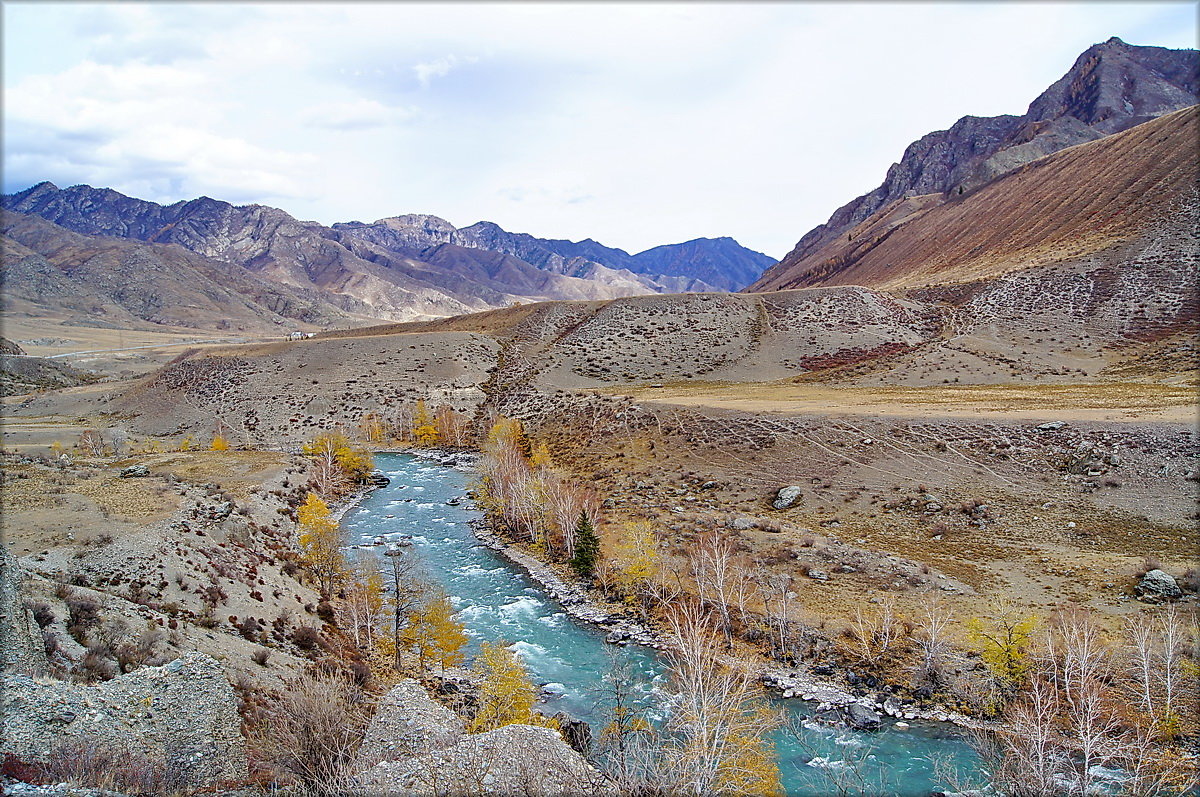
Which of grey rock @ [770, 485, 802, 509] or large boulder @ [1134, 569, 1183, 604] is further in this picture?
grey rock @ [770, 485, 802, 509]

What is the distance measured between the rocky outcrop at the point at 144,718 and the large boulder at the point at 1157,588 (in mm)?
33822

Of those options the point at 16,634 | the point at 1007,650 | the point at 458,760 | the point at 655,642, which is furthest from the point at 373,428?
the point at 1007,650

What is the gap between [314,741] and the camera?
1334cm

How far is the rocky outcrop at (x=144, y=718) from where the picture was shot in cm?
1276

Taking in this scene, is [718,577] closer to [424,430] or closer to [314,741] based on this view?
[314,741]

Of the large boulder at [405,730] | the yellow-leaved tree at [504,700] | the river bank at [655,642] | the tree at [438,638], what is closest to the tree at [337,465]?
the river bank at [655,642]

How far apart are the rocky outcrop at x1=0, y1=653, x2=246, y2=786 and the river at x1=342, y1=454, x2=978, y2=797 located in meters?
11.8

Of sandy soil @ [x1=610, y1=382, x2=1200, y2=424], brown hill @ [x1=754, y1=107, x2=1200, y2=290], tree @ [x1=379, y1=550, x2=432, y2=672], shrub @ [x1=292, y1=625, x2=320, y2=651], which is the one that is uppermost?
brown hill @ [x1=754, y1=107, x2=1200, y2=290]

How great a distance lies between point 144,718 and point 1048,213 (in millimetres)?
122780

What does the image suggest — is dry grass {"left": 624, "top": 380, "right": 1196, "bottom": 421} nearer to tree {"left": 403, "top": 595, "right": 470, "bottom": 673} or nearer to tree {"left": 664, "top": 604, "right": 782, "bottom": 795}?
tree {"left": 403, "top": 595, "right": 470, "bottom": 673}

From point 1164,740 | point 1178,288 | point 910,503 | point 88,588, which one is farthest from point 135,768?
point 1178,288

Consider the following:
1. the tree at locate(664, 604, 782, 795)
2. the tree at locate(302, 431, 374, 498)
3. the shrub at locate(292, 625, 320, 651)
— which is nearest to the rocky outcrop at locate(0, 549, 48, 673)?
the shrub at locate(292, 625, 320, 651)

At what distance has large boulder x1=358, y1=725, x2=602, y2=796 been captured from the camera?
12070 millimetres

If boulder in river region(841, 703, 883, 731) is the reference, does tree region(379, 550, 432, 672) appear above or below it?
above
